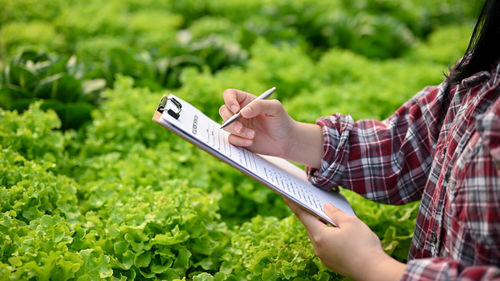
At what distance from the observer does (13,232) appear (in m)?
1.48

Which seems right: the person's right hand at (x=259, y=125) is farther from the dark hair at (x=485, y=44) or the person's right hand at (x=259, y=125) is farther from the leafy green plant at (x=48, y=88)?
the leafy green plant at (x=48, y=88)

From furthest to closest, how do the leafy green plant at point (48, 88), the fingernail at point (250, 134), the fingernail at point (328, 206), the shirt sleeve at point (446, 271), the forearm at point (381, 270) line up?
the leafy green plant at point (48, 88) < the fingernail at point (250, 134) < the fingernail at point (328, 206) < the forearm at point (381, 270) < the shirt sleeve at point (446, 271)

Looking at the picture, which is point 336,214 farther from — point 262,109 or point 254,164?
point 262,109

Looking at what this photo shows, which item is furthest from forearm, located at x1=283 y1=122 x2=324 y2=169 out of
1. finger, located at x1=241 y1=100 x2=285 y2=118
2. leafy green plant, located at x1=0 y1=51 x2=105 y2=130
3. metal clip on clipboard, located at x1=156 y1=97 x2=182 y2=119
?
leafy green plant, located at x1=0 y1=51 x2=105 y2=130

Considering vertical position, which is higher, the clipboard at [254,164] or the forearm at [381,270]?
the clipboard at [254,164]

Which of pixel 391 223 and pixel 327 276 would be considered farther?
pixel 391 223

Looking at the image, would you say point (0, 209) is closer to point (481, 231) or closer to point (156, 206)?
point (156, 206)

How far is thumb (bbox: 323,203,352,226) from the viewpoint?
4.52ft

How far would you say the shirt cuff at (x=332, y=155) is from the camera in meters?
1.65

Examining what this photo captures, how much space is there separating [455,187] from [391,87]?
2067 millimetres

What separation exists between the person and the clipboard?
4 cm

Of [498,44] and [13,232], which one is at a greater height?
[498,44]

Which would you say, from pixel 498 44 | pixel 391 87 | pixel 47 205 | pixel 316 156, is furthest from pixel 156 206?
pixel 391 87

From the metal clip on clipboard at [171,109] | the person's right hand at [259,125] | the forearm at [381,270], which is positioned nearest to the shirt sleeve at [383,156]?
the person's right hand at [259,125]
